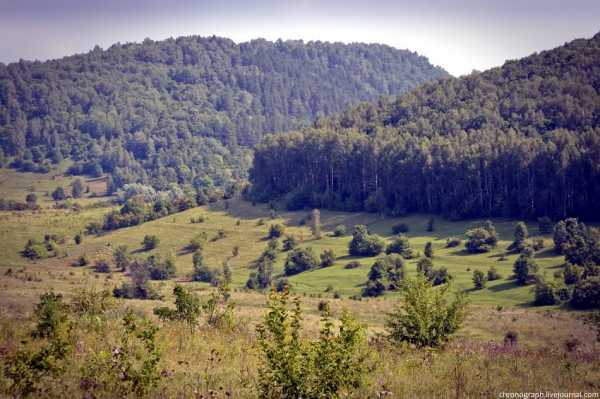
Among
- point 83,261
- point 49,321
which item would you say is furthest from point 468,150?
point 49,321

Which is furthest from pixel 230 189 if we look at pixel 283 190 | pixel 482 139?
pixel 482 139

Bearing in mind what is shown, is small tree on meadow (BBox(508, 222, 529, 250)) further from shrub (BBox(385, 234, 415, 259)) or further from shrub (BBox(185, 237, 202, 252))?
shrub (BBox(185, 237, 202, 252))

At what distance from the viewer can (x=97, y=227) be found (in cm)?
12681

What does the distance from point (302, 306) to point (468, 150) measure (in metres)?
62.2

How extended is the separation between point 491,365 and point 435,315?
4.12 meters

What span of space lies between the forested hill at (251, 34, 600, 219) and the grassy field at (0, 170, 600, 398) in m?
→ 5.95

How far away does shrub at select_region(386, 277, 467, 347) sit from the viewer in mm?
18891

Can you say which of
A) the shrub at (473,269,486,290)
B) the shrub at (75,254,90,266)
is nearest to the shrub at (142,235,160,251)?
the shrub at (75,254,90,266)

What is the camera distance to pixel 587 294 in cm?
5816

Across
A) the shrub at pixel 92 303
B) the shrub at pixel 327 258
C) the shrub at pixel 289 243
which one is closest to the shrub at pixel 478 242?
the shrub at pixel 327 258

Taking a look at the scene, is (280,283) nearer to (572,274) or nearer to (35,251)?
(572,274)

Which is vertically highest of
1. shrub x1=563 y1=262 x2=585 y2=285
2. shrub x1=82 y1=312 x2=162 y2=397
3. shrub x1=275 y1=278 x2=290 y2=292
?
shrub x1=82 y1=312 x2=162 y2=397

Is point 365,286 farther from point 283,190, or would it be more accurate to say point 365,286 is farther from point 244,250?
point 283,190

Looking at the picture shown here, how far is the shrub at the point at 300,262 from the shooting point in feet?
293
